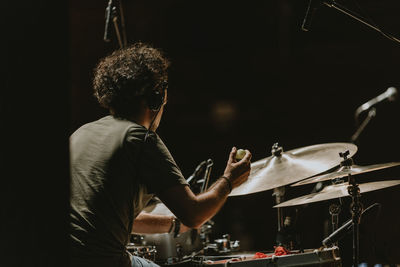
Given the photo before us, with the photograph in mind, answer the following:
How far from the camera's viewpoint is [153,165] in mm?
1648

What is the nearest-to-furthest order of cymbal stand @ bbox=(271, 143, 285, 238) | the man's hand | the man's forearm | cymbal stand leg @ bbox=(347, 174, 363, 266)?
the man's hand < cymbal stand leg @ bbox=(347, 174, 363, 266) < the man's forearm < cymbal stand @ bbox=(271, 143, 285, 238)

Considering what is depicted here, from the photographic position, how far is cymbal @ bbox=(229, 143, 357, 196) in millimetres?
2082

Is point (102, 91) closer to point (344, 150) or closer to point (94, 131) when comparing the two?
point (94, 131)

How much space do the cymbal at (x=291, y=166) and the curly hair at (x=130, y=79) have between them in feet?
2.12

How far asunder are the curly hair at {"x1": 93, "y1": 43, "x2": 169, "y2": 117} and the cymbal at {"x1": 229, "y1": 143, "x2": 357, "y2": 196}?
65 cm

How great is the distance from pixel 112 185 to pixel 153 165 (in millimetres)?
160

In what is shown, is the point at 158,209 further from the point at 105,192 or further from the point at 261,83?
the point at 261,83

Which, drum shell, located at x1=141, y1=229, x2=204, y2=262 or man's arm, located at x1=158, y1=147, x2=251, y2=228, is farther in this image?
drum shell, located at x1=141, y1=229, x2=204, y2=262

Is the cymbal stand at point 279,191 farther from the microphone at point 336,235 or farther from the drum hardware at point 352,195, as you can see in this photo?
the microphone at point 336,235

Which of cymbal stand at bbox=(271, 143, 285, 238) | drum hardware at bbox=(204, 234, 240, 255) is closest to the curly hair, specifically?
cymbal stand at bbox=(271, 143, 285, 238)

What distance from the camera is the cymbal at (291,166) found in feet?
6.83

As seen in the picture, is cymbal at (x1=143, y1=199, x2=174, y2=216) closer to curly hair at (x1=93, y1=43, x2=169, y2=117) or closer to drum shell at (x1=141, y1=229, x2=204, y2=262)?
drum shell at (x1=141, y1=229, x2=204, y2=262)

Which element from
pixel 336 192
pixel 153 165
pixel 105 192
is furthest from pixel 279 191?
pixel 105 192

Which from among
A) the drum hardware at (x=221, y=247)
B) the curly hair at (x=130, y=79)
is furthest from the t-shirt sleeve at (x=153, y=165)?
the drum hardware at (x=221, y=247)
